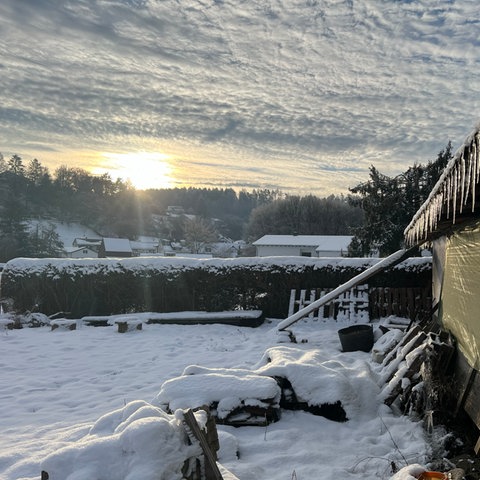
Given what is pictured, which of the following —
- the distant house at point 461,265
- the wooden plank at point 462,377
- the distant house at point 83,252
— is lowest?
the distant house at point 83,252

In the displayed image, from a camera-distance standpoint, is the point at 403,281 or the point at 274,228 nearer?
the point at 403,281

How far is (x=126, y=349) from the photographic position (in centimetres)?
899

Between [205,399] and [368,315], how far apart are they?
7737 mm

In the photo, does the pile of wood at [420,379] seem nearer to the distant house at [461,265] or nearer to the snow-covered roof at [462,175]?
the distant house at [461,265]

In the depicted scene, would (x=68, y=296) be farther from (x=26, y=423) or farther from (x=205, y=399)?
(x=205, y=399)

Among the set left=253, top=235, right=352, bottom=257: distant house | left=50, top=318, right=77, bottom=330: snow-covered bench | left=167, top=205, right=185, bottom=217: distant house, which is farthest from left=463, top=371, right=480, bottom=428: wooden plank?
left=167, top=205, right=185, bottom=217: distant house

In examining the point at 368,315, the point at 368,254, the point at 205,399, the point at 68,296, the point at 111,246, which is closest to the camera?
the point at 205,399

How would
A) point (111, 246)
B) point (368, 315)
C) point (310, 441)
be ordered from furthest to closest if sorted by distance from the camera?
point (111, 246) < point (368, 315) < point (310, 441)

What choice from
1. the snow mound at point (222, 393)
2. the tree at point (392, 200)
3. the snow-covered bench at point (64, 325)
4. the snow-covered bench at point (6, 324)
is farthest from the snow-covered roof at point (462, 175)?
the tree at point (392, 200)

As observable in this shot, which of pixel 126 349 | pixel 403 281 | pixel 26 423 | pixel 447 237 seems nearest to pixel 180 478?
pixel 26 423

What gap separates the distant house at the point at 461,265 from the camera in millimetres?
3101

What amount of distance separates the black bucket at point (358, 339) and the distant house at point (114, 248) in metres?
47.6

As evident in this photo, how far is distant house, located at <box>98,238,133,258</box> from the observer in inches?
2078

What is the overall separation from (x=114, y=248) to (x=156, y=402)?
50.6 meters
